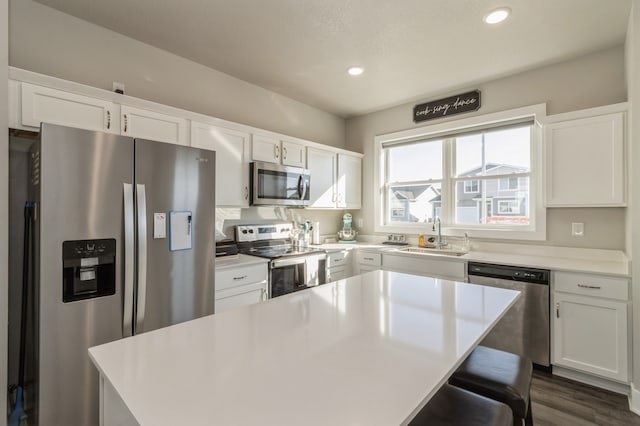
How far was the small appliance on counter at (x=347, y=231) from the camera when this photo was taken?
426 cm

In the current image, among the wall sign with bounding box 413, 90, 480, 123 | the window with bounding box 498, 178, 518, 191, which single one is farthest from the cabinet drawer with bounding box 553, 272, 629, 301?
the wall sign with bounding box 413, 90, 480, 123

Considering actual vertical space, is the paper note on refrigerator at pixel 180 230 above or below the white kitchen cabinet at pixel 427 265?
above

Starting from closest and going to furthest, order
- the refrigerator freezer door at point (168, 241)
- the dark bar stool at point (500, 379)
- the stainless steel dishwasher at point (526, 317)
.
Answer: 1. the dark bar stool at point (500, 379)
2. the refrigerator freezer door at point (168, 241)
3. the stainless steel dishwasher at point (526, 317)

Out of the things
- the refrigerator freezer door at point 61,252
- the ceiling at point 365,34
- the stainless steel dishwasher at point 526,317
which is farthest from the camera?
the stainless steel dishwasher at point 526,317

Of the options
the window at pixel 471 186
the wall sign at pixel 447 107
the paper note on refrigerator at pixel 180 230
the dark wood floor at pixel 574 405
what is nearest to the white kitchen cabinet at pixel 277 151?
the paper note on refrigerator at pixel 180 230

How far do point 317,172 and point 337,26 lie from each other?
1641 millimetres

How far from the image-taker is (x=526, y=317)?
2.56m

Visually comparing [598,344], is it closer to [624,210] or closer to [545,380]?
[545,380]

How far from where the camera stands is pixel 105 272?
169cm

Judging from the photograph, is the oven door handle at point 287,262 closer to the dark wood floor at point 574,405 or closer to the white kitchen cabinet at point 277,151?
the white kitchen cabinet at point 277,151

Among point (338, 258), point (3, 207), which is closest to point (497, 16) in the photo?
point (338, 258)

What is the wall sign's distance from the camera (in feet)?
11.1

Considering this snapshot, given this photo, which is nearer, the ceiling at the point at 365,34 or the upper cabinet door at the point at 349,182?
the ceiling at the point at 365,34

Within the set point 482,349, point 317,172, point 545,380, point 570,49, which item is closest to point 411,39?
point 570,49
